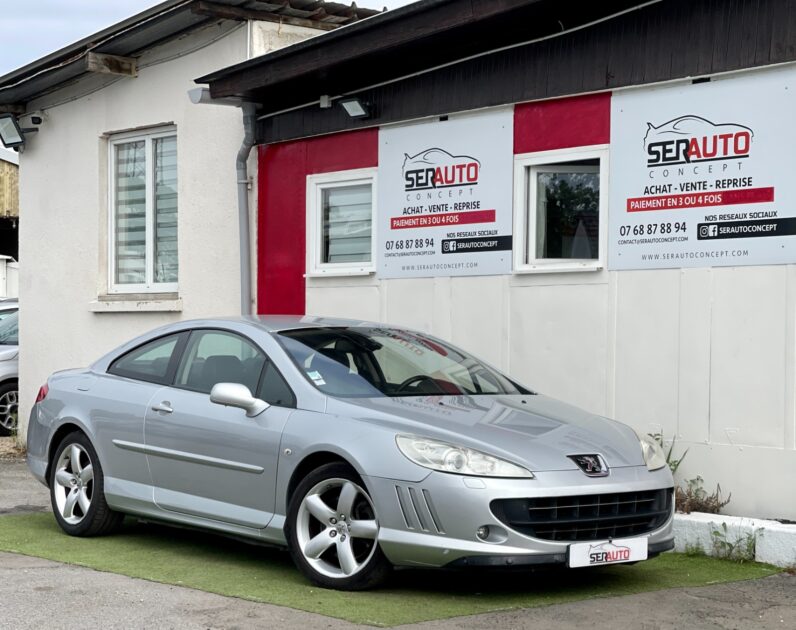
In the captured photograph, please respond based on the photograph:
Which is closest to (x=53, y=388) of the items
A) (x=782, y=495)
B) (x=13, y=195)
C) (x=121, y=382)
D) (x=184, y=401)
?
(x=121, y=382)

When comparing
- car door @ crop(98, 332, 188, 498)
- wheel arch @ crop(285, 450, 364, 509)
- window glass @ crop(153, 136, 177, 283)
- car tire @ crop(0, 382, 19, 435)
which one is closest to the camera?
wheel arch @ crop(285, 450, 364, 509)

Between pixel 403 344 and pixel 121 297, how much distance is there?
6594mm

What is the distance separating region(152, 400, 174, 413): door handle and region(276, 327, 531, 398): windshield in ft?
2.65

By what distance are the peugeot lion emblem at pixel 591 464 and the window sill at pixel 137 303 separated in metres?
7.23

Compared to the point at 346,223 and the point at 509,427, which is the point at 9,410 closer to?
the point at 346,223

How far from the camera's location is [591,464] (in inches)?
264

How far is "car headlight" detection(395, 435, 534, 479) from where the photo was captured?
646 cm

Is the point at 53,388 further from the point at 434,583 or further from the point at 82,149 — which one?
the point at 82,149

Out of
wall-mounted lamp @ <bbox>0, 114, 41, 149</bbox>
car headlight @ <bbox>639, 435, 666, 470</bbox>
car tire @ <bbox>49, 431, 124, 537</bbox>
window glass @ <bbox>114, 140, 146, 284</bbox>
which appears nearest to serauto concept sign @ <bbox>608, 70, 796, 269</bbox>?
car headlight @ <bbox>639, 435, 666, 470</bbox>

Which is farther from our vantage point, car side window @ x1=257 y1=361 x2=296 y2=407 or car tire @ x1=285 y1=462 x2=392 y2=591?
car side window @ x1=257 y1=361 x2=296 y2=407

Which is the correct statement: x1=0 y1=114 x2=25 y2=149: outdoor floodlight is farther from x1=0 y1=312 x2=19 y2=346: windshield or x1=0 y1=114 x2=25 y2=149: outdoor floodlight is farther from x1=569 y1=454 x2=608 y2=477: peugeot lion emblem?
x1=569 y1=454 x2=608 y2=477: peugeot lion emblem

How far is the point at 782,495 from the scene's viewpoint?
824cm

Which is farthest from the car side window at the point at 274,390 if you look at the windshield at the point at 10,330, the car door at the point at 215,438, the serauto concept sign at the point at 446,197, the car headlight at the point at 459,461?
the windshield at the point at 10,330

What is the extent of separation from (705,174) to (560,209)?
143 centimetres
